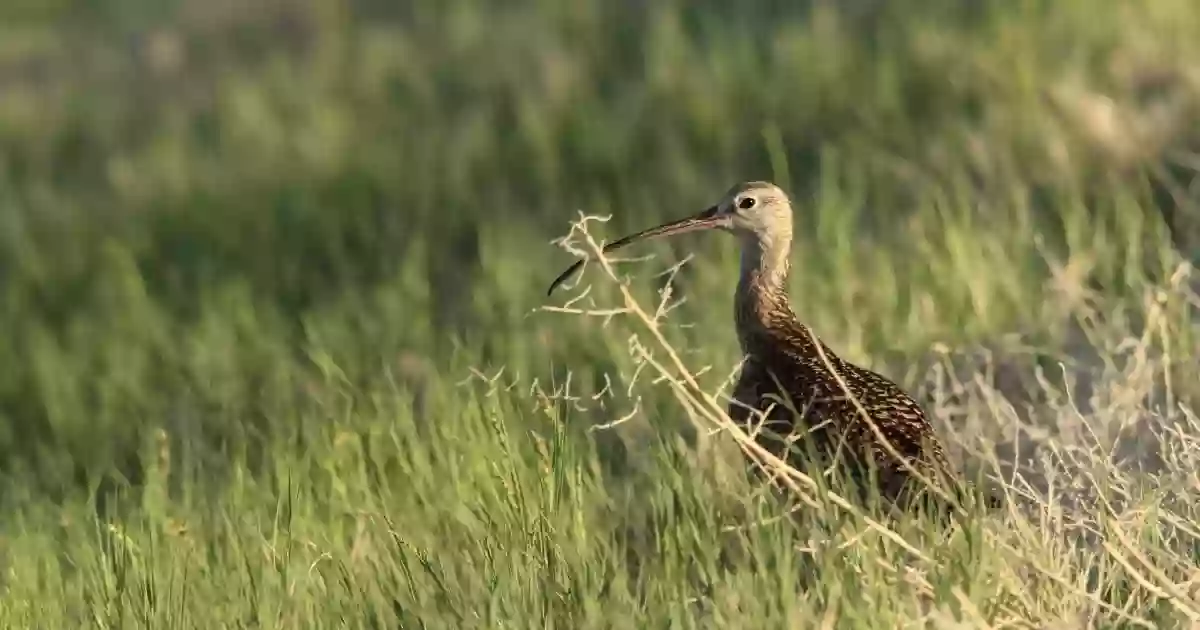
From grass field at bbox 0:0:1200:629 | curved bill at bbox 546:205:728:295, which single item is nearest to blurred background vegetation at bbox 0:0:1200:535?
grass field at bbox 0:0:1200:629

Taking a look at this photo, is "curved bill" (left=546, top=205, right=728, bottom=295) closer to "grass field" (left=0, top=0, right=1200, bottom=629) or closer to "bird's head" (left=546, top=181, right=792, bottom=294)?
"bird's head" (left=546, top=181, right=792, bottom=294)

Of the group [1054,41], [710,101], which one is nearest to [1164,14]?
[1054,41]

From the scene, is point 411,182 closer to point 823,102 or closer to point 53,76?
point 823,102

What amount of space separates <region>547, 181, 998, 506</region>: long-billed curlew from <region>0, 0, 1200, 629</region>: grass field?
15 cm

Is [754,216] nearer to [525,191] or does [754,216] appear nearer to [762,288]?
[762,288]

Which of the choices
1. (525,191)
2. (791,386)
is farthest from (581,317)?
(525,191)

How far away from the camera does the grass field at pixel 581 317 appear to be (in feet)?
11.3

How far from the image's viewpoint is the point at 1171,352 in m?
4.43

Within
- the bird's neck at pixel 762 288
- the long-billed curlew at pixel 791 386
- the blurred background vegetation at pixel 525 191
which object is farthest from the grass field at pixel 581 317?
the bird's neck at pixel 762 288

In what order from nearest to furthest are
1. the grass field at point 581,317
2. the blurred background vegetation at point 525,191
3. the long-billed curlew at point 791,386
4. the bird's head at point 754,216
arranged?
the grass field at point 581,317, the long-billed curlew at point 791,386, the bird's head at point 754,216, the blurred background vegetation at point 525,191

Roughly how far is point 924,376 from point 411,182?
3445mm

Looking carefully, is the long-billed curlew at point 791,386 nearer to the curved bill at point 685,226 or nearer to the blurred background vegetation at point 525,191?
the curved bill at point 685,226

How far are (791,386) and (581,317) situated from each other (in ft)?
5.54

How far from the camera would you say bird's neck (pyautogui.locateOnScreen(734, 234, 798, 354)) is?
4469 millimetres
